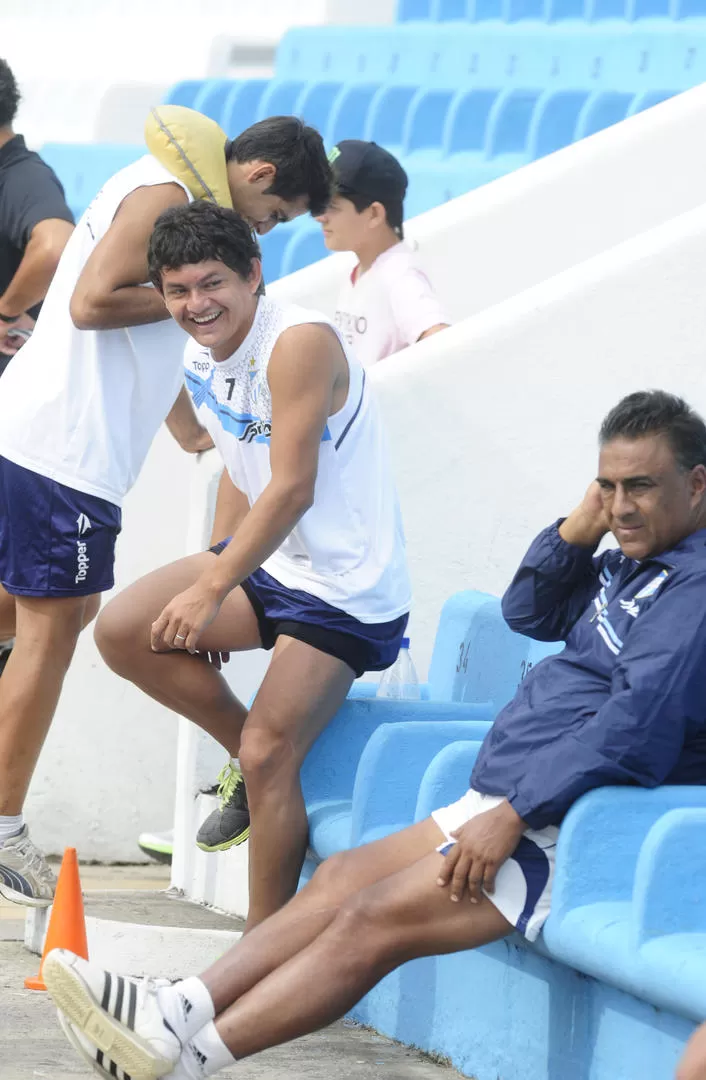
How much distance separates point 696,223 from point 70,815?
2278 mm

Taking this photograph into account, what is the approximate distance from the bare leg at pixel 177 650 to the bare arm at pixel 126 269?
0.51 m

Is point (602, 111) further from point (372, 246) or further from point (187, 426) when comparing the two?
point (187, 426)

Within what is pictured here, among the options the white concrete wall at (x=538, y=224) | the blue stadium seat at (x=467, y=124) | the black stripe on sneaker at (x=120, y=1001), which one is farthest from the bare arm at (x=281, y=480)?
the blue stadium seat at (x=467, y=124)

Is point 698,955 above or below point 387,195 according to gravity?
below

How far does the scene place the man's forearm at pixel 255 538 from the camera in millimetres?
3154

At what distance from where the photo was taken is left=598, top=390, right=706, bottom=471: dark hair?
279cm

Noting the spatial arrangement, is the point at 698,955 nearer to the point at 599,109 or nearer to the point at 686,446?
the point at 686,446

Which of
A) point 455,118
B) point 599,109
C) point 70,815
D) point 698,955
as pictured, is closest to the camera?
A: point 698,955

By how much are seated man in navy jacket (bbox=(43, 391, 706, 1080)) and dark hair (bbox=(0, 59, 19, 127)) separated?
1967mm

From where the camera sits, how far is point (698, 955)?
Result: 2.42 metres

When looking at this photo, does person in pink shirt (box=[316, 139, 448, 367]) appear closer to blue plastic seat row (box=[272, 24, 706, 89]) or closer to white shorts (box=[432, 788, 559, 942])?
white shorts (box=[432, 788, 559, 942])

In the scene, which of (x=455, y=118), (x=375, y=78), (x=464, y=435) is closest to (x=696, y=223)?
(x=464, y=435)

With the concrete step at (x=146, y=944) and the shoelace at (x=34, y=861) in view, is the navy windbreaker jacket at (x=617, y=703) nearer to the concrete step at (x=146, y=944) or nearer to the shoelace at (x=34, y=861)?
the concrete step at (x=146, y=944)

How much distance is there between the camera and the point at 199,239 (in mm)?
3258
